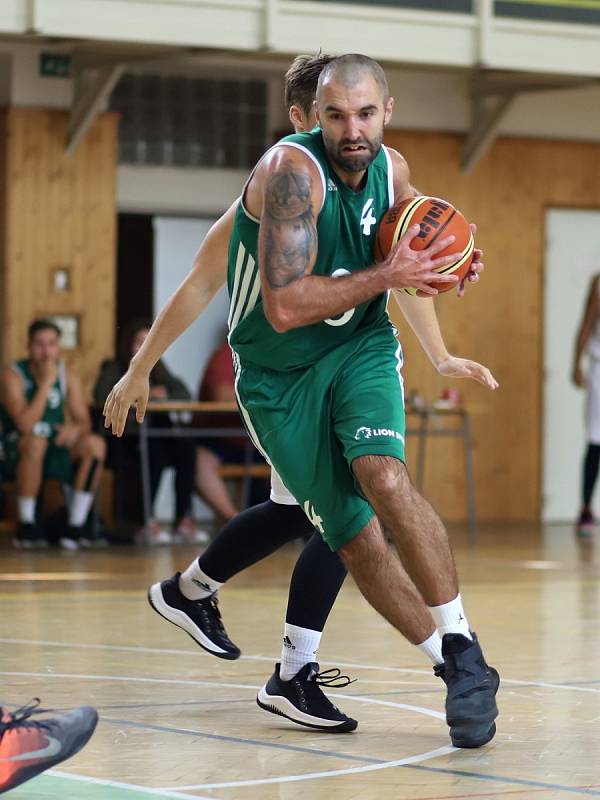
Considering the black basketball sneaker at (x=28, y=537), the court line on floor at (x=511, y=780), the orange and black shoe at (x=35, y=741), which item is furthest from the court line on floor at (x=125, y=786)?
the black basketball sneaker at (x=28, y=537)

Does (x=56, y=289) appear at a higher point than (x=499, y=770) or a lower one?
higher

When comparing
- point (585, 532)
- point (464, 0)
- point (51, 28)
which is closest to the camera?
point (51, 28)

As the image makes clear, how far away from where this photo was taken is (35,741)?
11.9 ft

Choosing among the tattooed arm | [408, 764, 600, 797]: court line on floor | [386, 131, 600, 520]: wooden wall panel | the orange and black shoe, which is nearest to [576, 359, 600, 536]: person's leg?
[386, 131, 600, 520]: wooden wall panel

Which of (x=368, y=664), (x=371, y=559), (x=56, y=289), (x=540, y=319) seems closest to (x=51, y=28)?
(x=56, y=289)

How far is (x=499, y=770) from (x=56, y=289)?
9.90 meters

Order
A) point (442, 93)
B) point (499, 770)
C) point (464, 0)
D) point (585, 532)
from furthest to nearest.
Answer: point (442, 93) < point (585, 532) < point (464, 0) < point (499, 770)

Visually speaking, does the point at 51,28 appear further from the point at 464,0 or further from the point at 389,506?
the point at 389,506

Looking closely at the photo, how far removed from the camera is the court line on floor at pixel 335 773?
3805 mm

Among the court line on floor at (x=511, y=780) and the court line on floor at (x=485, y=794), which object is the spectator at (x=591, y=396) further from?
the court line on floor at (x=485, y=794)

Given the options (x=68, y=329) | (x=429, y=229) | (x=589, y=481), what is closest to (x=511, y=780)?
(x=429, y=229)

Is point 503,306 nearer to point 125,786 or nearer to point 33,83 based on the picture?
point 33,83

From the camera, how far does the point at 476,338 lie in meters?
15.0

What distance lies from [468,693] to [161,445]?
8458 mm
